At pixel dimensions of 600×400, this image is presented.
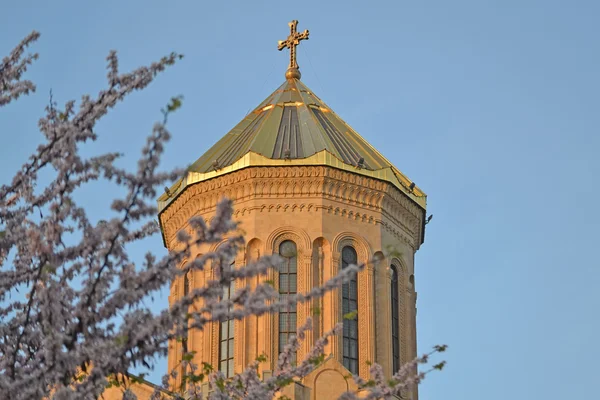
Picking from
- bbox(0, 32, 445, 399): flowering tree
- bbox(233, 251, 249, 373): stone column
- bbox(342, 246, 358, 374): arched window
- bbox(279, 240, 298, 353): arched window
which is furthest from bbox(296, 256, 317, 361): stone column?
bbox(0, 32, 445, 399): flowering tree

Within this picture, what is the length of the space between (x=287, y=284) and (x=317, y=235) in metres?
1.43

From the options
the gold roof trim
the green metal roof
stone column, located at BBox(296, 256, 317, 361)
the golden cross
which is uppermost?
the golden cross

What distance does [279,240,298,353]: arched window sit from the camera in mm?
29359

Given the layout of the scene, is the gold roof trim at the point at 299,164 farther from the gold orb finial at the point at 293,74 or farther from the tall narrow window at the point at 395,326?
the gold orb finial at the point at 293,74

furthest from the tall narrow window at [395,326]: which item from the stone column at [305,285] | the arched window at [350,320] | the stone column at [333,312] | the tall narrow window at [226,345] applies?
the tall narrow window at [226,345]

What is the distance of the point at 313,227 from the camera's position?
30.3 meters

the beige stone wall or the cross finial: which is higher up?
the cross finial

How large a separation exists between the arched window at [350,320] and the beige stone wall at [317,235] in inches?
5.6

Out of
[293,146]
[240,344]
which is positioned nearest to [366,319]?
[240,344]

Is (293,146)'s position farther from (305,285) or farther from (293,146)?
(305,285)

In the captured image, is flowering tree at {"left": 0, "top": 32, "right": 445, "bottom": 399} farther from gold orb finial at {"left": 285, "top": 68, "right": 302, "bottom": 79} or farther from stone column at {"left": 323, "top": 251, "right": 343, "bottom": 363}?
gold orb finial at {"left": 285, "top": 68, "right": 302, "bottom": 79}

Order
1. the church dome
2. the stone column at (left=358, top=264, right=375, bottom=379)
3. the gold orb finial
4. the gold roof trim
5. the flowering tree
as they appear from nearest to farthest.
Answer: the flowering tree < the stone column at (left=358, top=264, right=375, bottom=379) < the gold roof trim < the church dome < the gold orb finial

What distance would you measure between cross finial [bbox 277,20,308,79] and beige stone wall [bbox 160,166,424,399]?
18.2ft

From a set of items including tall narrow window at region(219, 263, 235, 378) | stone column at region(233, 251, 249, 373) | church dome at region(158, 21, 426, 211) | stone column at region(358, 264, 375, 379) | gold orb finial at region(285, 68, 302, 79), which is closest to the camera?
stone column at region(233, 251, 249, 373)
